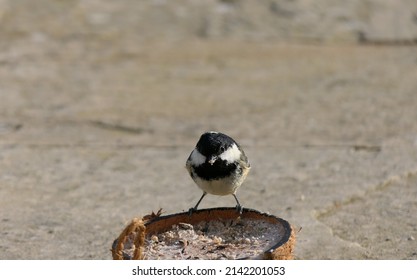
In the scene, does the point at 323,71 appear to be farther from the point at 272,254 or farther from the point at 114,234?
the point at 272,254

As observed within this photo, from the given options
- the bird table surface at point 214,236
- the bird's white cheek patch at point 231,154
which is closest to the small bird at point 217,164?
the bird's white cheek patch at point 231,154

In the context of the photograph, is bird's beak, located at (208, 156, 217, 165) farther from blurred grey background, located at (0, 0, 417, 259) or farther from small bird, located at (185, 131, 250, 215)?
blurred grey background, located at (0, 0, 417, 259)

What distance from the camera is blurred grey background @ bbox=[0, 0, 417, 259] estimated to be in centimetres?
572

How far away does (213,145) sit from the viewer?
4668 millimetres

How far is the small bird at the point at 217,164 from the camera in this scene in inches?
184

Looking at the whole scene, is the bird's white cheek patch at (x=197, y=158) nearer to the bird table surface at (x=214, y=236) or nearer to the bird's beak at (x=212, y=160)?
the bird's beak at (x=212, y=160)

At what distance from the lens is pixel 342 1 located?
11.0m

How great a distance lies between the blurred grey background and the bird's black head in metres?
0.90

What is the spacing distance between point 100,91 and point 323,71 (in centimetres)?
233

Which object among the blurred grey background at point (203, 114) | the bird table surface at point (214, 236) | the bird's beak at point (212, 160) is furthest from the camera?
the blurred grey background at point (203, 114)

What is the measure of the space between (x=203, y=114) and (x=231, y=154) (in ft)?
10.9

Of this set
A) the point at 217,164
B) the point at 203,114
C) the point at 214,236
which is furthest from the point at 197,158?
Answer: the point at 203,114

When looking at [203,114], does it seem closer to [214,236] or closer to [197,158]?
[197,158]

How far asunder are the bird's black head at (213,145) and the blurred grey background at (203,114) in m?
0.90
